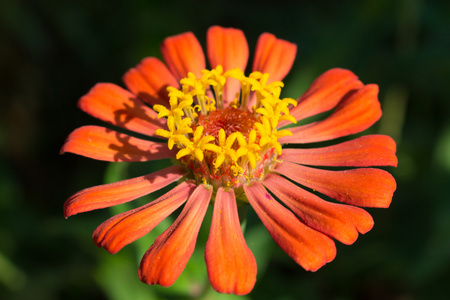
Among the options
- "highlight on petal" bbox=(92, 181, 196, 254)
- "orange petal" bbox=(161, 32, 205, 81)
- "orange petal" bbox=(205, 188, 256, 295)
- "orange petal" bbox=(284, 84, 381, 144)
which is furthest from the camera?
"orange petal" bbox=(161, 32, 205, 81)

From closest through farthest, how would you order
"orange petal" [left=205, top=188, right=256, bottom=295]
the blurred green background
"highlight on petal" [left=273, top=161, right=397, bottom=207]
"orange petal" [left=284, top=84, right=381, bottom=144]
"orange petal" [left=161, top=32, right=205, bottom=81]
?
"orange petal" [left=205, top=188, right=256, bottom=295] → "highlight on petal" [left=273, top=161, right=397, bottom=207] → "orange petal" [left=284, top=84, right=381, bottom=144] → "orange petal" [left=161, top=32, right=205, bottom=81] → the blurred green background

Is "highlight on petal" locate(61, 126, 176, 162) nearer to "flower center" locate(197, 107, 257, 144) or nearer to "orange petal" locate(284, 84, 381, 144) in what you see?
"flower center" locate(197, 107, 257, 144)

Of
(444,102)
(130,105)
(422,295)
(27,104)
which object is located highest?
(130,105)

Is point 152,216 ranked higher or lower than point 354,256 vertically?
higher

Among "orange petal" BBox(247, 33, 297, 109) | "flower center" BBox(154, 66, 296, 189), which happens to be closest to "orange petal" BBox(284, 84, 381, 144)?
"flower center" BBox(154, 66, 296, 189)

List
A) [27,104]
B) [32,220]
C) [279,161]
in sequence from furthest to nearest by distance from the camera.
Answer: [27,104]
[32,220]
[279,161]

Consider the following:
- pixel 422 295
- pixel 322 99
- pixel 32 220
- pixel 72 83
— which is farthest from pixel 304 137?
pixel 72 83

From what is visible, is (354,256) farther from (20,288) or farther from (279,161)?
(20,288)
